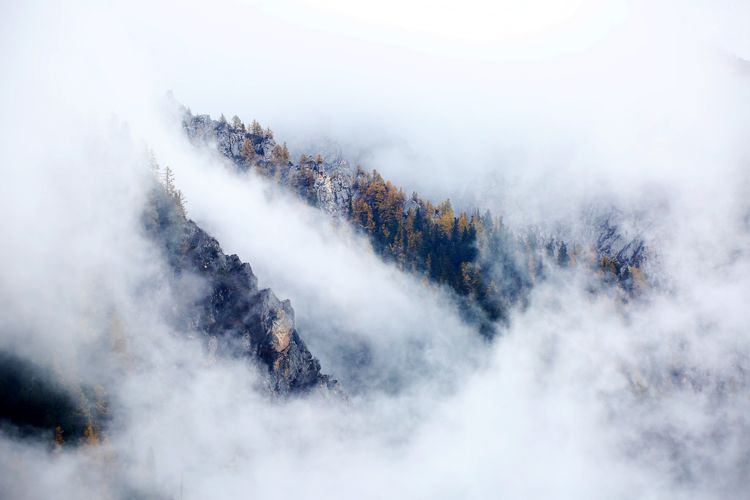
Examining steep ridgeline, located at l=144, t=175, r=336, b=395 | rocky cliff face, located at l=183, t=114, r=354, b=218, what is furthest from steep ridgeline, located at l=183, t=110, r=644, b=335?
steep ridgeline, located at l=144, t=175, r=336, b=395

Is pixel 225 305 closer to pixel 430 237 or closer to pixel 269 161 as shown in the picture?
pixel 269 161

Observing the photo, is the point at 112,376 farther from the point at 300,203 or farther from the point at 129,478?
the point at 300,203

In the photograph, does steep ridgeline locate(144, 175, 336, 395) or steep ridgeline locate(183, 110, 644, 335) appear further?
steep ridgeline locate(183, 110, 644, 335)

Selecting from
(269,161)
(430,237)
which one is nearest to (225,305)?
(269,161)

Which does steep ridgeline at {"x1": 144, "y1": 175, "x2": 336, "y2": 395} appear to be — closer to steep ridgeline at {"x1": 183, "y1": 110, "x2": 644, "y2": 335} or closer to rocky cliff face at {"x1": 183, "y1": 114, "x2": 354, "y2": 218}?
rocky cliff face at {"x1": 183, "y1": 114, "x2": 354, "y2": 218}

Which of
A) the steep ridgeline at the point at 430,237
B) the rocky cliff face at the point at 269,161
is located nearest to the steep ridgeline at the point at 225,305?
the rocky cliff face at the point at 269,161

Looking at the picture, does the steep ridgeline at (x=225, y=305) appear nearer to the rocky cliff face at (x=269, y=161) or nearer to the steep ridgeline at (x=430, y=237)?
the rocky cliff face at (x=269, y=161)

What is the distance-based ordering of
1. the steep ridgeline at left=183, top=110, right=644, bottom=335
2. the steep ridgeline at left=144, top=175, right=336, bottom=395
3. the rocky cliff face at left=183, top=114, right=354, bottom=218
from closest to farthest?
the steep ridgeline at left=144, top=175, right=336, bottom=395 → the steep ridgeline at left=183, top=110, right=644, bottom=335 → the rocky cliff face at left=183, top=114, right=354, bottom=218

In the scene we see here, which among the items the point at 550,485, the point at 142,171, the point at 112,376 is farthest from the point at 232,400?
the point at 550,485

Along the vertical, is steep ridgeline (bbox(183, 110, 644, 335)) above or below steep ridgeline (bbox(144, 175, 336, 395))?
above
